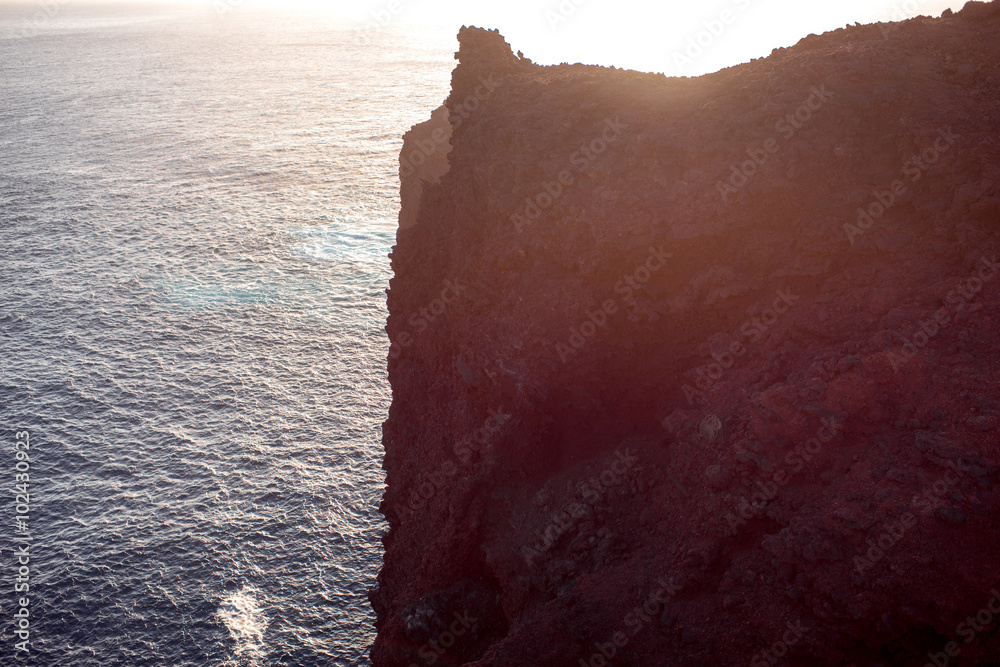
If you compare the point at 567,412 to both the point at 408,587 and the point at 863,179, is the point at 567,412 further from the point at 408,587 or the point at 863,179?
the point at 863,179

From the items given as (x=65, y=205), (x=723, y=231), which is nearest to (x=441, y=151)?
(x=723, y=231)

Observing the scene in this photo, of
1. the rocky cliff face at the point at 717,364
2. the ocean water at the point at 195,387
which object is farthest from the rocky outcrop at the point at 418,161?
the ocean water at the point at 195,387

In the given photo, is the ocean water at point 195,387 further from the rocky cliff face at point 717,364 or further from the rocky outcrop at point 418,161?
the rocky outcrop at point 418,161

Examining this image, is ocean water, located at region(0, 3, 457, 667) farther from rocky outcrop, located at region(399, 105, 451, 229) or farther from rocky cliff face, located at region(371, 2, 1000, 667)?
rocky outcrop, located at region(399, 105, 451, 229)

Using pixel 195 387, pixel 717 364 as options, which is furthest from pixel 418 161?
pixel 195 387

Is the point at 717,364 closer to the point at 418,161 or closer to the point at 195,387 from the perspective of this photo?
the point at 418,161

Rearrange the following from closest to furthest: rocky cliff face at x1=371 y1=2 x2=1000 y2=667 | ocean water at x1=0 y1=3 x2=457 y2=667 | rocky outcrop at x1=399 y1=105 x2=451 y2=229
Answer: rocky cliff face at x1=371 y1=2 x2=1000 y2=667, ocean water at x1=0 y1=3 x2=457 y2=667, rocky outcrop at x1=399 y1=105 x2=451 y2=229

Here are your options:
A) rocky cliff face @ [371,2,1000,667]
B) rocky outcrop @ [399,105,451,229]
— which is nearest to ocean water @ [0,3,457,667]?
rocky cliff face @ [371,2,1000,667]
